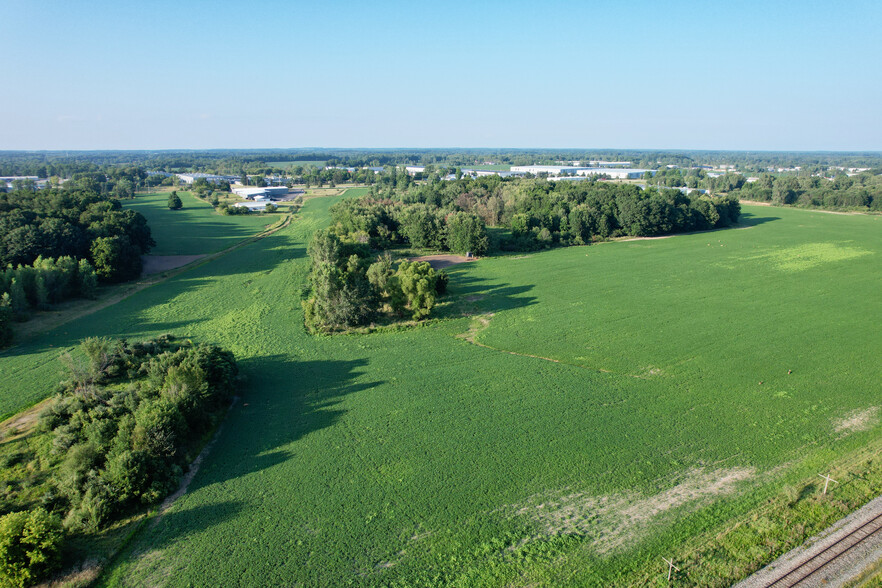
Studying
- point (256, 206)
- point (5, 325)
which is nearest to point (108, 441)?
point (5, 325)

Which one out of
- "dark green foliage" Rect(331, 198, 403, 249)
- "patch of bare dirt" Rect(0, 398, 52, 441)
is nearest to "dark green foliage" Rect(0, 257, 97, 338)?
"patch of bare dirt" Rect(0, 398, 52, 441)

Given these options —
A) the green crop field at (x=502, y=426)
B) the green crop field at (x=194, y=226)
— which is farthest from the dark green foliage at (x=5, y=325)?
the green crop field at (x=194, y=226)

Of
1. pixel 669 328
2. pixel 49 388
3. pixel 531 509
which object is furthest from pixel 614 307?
pixel 49 388

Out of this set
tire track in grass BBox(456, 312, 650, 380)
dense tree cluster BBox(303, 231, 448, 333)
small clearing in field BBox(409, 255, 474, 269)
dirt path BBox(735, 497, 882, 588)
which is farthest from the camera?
small clearing in field BBox(409, 255, 474, 269)

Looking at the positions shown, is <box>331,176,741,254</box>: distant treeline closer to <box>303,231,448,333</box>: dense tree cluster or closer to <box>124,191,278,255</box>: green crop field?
<box>303,231,448,333</box>: dense tree cluster

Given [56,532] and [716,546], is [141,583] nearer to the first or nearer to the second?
[56,532]

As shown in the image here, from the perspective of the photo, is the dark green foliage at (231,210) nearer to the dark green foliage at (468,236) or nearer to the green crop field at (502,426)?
the dark green foliage at (468,236)
